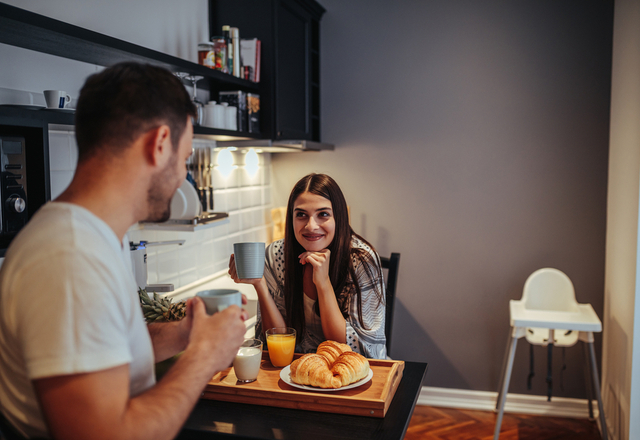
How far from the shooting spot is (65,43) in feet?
4.91

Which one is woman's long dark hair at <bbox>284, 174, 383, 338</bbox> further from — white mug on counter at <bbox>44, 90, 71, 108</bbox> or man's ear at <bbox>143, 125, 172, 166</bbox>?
man's ear at <bbox>143, 125, 172, 166</bbox>

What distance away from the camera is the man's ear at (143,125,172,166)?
2.62ft

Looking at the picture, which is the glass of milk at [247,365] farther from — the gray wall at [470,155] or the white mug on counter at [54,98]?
the gray wall at [470,155]

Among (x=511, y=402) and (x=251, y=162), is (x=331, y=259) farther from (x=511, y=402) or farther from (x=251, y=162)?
(x=511, y=402)

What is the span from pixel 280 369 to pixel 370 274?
58 cm

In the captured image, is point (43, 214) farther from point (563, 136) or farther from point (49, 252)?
point (563, 136)

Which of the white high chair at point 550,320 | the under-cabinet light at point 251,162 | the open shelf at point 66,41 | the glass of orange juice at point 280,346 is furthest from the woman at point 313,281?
the under-cabinet light at point 251,162

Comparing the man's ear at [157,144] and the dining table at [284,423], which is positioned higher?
the man's ear at [157,144]

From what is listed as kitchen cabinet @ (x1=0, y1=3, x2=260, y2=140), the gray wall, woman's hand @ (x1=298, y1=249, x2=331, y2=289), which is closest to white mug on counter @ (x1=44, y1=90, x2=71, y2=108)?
kitchen cabinet @ (x1=0, y1=3, x2=260, y2=140)

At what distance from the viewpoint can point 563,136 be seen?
300cm

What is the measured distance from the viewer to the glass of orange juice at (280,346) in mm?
1440

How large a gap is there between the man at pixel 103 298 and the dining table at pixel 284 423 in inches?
14.0

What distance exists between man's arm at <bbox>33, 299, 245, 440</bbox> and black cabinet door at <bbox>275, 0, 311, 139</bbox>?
2.02 m

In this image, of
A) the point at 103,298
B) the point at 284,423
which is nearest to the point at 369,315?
the point at 284,423
